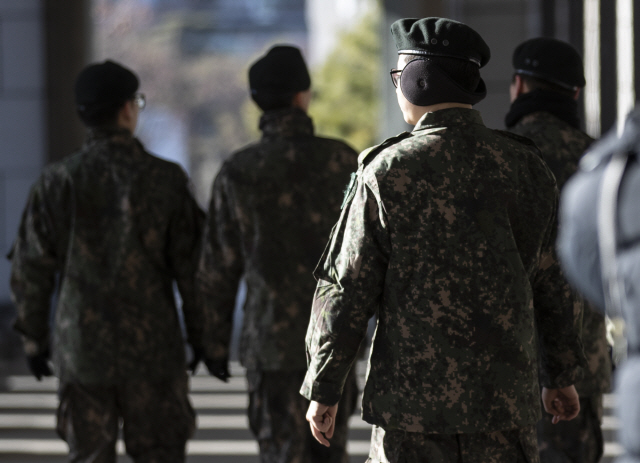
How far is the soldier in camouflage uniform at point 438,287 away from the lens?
226cm

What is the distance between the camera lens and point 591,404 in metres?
3.38

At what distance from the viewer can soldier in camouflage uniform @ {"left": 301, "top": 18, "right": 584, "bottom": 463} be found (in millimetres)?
2262

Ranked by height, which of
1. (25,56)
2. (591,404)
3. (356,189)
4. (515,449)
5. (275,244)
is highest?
(25,56)

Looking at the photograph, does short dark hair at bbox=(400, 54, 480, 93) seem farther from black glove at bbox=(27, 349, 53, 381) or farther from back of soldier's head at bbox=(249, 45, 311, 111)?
black glove at bbox=(27, 349, 53, 381)

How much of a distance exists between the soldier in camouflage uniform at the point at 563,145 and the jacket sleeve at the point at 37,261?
191cm

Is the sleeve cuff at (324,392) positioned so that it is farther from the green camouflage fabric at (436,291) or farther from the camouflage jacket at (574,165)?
the camouflage jacket at (574,165)

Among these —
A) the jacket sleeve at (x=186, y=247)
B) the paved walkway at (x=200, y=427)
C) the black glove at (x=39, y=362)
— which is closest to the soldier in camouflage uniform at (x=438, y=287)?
the jacket sleeve at (x=186, y=247)

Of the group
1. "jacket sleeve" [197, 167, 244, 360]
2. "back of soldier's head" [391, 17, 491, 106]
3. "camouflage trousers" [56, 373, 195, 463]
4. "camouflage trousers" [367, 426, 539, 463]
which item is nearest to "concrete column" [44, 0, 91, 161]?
"camouflage trousers" [56, 373, 195, 463]

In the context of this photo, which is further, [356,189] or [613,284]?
[356,189]

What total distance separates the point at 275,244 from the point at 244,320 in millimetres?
355

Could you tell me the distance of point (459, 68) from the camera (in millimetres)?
2369

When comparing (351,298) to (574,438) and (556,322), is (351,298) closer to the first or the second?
(556,322)

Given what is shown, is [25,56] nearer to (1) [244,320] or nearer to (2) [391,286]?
(1) [244,320]

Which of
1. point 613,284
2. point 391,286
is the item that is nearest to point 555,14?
point 391,286
